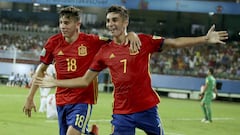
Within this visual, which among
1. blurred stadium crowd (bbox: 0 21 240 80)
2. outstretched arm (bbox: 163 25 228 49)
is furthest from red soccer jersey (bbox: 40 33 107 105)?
blurred stadium crowd (bbox: 0 21 240 80)

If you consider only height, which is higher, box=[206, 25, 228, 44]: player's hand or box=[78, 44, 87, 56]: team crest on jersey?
box=[206, 25, 228, 44]: player's hand

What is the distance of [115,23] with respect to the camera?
25.2ft

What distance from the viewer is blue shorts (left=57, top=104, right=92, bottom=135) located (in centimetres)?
875

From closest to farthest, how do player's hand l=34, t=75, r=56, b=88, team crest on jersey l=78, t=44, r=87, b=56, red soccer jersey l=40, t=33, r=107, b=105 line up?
1. player's hand l=34, t=75, r=56, b=88
2. red soccer jersey l=40, t=33, r=107, b=105
3. team crest on jersey l=78, t=44, r=87, b=56

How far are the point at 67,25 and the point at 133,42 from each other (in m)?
1.55

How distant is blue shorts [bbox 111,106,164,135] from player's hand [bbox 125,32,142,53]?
86 cm

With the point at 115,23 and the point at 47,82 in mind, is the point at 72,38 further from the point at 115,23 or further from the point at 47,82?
the point at 115,23

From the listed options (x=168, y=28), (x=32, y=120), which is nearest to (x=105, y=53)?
(x=32, y=120)

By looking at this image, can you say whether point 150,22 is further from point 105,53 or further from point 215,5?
point 105,53

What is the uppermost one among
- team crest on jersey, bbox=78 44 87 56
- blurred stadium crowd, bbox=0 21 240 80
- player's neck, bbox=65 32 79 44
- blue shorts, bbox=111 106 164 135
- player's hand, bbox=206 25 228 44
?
player's hand, bbox=206 25 228 44

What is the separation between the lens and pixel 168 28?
51312 mm

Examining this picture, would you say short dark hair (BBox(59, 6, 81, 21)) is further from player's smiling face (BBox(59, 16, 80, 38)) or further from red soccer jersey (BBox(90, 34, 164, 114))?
red soccer jersey (BBox(90, 34, 164, 114))

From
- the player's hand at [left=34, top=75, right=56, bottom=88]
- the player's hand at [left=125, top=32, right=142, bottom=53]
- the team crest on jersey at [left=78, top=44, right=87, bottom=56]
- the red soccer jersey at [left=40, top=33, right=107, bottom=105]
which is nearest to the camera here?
the player's hand at [left=125, top=32, right=142, bottom=53]

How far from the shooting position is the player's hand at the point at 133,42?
766cm
